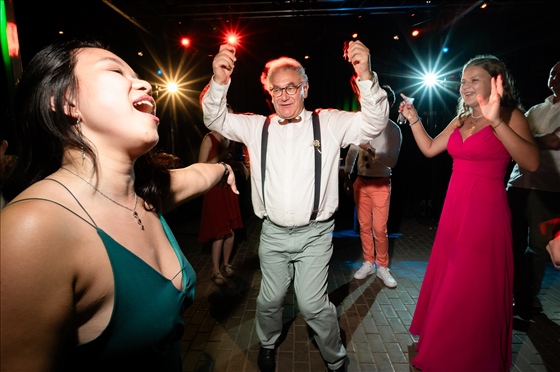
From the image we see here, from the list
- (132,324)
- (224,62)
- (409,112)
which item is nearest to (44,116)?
(132,324)

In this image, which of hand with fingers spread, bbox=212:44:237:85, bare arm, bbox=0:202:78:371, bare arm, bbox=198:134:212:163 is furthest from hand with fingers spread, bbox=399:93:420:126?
bare arm, bbox=0:202:78:371

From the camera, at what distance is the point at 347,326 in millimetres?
3303

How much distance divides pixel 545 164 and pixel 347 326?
2812mm

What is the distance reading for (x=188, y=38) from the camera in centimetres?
730

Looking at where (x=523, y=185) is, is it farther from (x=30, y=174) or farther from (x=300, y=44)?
(x=300, y=44)

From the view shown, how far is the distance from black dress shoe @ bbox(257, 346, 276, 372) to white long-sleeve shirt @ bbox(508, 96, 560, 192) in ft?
10.8

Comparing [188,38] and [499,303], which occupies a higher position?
[188,38]

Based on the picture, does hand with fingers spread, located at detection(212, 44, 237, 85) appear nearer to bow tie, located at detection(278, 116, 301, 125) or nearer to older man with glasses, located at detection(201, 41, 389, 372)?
older man with glasses, located at detection(201, 41, 389, 372)

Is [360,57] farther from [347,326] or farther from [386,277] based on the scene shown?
[386,277]

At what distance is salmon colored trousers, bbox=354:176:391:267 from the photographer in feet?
14.3

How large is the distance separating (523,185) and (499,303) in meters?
1.69

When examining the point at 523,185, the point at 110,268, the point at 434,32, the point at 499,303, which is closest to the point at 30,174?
the point at 110,268

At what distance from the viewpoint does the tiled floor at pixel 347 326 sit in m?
2.79

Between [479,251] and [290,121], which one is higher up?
[290,121]
